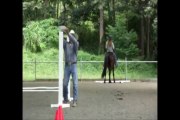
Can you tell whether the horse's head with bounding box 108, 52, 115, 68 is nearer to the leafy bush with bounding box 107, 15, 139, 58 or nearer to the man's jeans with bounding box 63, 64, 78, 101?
the man's jeans with bounding box 63, 64, 78, 101

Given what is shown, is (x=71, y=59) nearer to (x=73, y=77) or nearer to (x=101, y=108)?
(x=73, y=77)

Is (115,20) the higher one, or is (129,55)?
(115,20)

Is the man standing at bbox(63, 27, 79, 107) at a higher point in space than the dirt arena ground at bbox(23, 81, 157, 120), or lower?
higher

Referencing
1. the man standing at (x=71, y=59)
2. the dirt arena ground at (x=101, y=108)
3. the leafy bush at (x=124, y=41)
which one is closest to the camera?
the dirt arena ground at (x=101, y=108)

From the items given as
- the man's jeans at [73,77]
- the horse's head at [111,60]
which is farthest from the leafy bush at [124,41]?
the man's jeans at [73,77]

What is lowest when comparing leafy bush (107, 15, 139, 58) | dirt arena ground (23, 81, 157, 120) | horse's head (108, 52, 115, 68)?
dirt arena ground (23, 81, 157, 120)

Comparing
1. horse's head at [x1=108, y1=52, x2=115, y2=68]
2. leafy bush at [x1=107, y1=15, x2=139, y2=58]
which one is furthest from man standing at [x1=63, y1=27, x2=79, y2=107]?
leafy bush at [x1=107, y1=15, x2=139, y2=58]

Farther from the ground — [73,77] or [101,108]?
[73,77]

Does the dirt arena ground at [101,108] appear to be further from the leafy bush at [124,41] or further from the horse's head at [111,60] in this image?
the leafy bush at [124,41]

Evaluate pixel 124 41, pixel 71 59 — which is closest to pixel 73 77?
pixel 71 59

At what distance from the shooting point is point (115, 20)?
3628 cm
